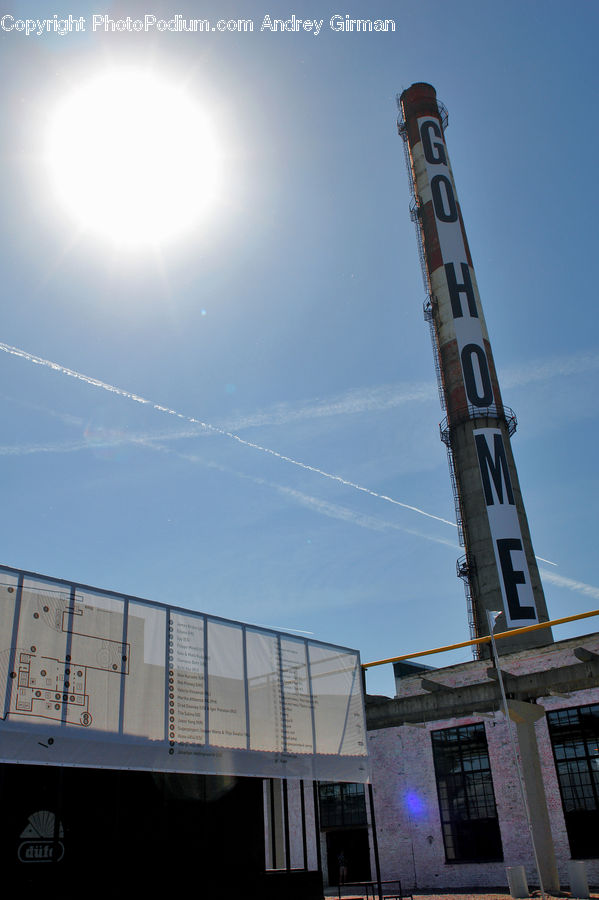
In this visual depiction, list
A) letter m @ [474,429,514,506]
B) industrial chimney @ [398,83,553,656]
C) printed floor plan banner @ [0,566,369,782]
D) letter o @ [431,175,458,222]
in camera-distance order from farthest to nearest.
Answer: letter o @ [431,175,458,222], letter m @ [474,429,514,506], industrial chimney @ [398,83,553,656], printed floor plan banner @ [0,566,369,782]

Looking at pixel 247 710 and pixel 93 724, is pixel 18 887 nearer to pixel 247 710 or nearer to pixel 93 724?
pixel 93 724

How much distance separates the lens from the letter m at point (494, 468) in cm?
3519

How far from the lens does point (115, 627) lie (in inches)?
437

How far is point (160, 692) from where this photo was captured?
11.3 metres

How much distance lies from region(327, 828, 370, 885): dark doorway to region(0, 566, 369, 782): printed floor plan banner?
1596cm

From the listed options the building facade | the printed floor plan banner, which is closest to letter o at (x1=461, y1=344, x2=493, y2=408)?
the building facade

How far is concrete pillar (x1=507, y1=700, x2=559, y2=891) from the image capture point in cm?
1808

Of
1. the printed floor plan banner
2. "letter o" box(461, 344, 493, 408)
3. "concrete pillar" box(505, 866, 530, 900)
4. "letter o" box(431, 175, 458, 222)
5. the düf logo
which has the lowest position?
"concrete pillar" box(505, 866, 530, 900)

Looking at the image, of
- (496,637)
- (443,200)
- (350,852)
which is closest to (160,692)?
(496,637)

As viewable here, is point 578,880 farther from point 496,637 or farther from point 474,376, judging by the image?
point 474,376

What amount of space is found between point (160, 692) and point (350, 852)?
2103 centimetres

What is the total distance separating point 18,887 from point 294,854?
21538mm

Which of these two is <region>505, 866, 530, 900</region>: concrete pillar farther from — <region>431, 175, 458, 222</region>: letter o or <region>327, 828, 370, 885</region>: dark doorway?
<region>431, 175, 458, 222</region>: letter o

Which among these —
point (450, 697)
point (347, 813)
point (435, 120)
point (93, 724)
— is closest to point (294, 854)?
point (347, 813)
